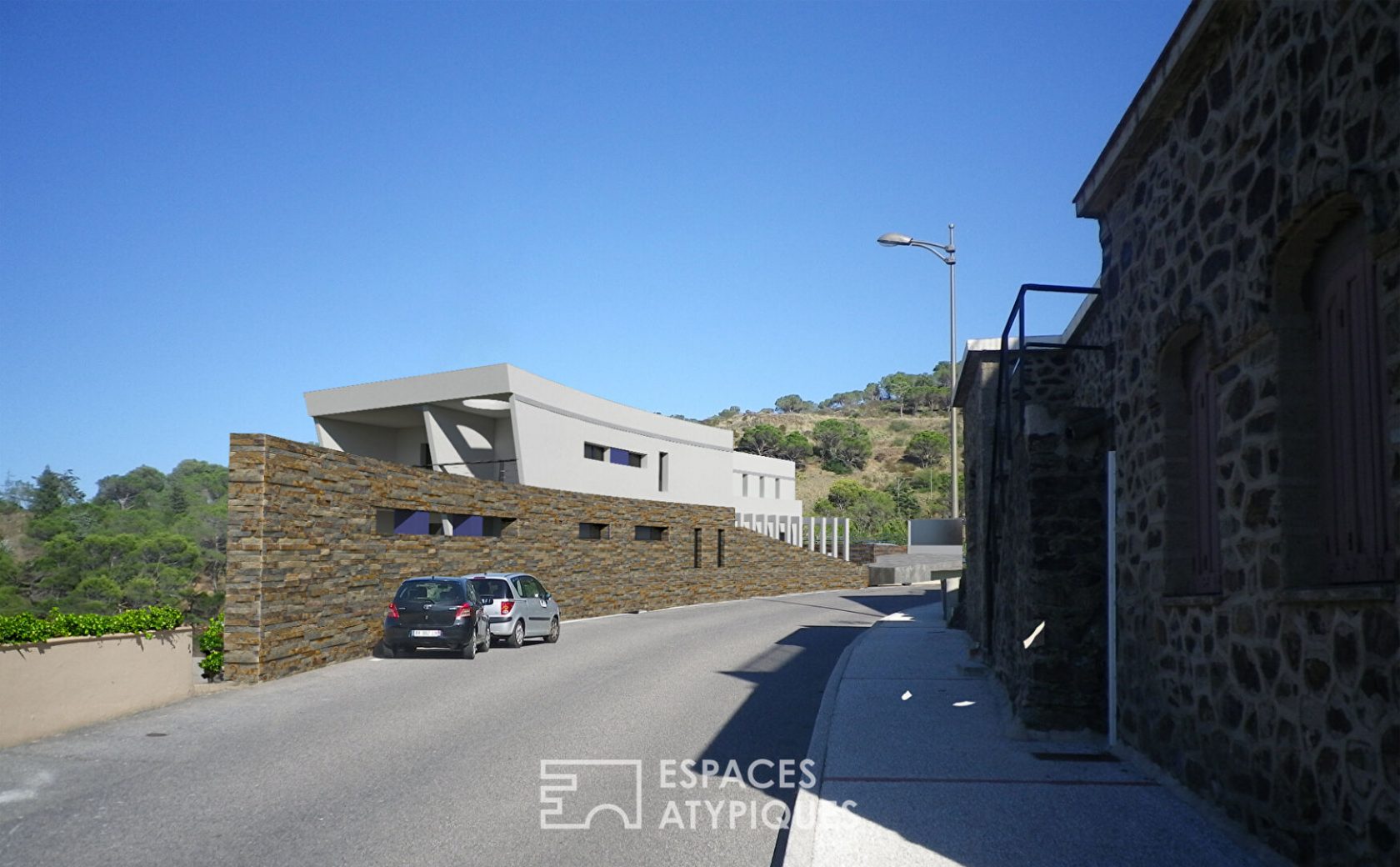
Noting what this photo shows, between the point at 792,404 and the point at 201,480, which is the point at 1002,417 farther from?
the point at 792,404

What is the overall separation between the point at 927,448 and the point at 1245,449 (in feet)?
339

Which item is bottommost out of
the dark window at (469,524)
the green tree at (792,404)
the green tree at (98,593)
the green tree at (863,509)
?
the green tree at (98,593)

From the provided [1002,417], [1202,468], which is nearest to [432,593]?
[1002,417]

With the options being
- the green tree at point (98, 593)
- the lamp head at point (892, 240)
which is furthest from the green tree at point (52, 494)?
the lamp head at point (892, 240)

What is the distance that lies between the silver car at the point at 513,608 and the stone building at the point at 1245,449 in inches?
525

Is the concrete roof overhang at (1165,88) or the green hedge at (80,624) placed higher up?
the concrete roof overhang at (1165,88)

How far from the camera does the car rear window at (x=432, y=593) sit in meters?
21.1

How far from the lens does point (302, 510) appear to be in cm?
1919

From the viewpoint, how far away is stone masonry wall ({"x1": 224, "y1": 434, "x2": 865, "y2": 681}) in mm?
17828

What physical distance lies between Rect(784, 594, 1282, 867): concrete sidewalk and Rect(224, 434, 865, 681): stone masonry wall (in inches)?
377

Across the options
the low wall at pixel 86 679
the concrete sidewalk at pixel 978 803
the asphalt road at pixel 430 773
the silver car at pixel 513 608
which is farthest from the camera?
the silver car at pixel 513 608

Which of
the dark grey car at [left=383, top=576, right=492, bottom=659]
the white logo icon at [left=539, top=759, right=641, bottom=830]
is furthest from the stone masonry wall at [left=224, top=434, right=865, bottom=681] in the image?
the white logo icon at [left=539, top=759, right=641, bottom=830]

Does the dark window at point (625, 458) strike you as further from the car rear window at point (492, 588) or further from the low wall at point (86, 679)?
the low wall at point (86, 679)

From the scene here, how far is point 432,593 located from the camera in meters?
21.3
